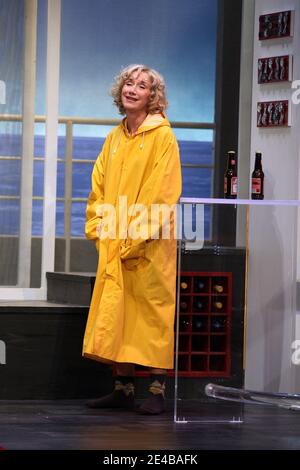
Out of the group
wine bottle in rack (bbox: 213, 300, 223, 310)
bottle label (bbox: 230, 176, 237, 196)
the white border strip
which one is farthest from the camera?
bottle label (bbox: 230, 176, 237, 196)

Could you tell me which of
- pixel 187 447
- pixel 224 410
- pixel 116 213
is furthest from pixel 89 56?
pixel 187 447

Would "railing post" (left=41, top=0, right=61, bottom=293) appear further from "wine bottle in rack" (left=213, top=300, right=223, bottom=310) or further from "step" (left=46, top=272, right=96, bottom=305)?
"wine bottle in rack" (left=213, top=300, right=223, bottom=310)

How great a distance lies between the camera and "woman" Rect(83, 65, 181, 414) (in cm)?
529

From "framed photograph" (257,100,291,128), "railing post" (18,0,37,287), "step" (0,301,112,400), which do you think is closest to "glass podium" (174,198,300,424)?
"step" (0,301,112,400)

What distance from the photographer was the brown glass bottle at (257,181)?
598 cm

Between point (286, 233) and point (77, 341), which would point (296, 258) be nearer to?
point (286, 233)

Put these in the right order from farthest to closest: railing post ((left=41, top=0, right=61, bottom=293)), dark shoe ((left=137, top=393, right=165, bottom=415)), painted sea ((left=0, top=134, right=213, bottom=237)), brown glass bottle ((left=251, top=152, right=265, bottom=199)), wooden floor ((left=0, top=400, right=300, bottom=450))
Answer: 1. railing post ((left=41, top=0, right=61, bottom=293))
2. painted sea ((left=0, top=134, right=213, bottom=237))
3. brown glass bottle ((left=251, top=152, right=265, bottom=199))
4. dark shoe ((left=137, top=393, right=165, bottom=415))
5. wooden floor ((left=0, top=400, right=300, bottom=450))

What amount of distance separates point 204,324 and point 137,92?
44.4 inches

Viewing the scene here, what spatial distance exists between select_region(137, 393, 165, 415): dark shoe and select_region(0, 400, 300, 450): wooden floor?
0.13ft

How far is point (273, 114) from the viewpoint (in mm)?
→ 6133

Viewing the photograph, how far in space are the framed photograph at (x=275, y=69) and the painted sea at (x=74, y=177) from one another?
1.88ft

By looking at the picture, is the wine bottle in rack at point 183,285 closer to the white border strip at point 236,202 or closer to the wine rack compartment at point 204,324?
the wine rack compartment at point 204,324

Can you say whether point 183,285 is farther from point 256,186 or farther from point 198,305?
point 256,186

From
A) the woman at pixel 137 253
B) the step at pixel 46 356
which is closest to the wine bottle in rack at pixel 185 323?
the woman at pixel 137 253
